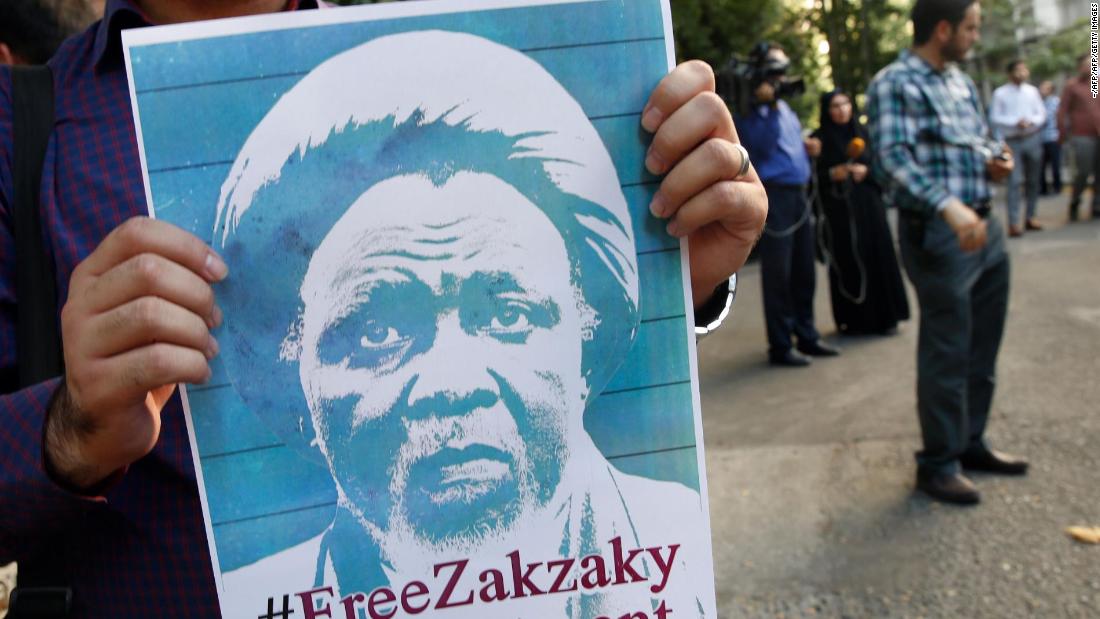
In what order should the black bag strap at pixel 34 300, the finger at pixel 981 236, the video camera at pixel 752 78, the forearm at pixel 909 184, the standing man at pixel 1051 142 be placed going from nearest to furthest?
the black bag strap at pixel 34 300
the finger at pixel 981 236
the forearm at pixel 909 184
the video camera at pixel 752 78
the standing man at pixel 1051 142

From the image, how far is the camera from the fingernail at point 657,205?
93cm

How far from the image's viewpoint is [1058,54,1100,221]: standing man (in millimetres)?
10000

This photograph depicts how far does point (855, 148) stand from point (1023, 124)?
5269 mm

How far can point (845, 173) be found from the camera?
6.15 m

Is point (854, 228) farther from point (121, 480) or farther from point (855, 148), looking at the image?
point (121, 480)

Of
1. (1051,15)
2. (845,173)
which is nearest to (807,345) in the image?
(845,173)

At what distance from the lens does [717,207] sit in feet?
3.07

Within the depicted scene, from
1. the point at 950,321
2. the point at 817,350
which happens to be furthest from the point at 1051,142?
the point at 950,321

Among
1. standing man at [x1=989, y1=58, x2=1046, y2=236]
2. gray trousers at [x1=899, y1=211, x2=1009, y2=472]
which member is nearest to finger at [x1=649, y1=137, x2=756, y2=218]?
gray trousers at [x1=899, y1=211, x2=1009, y2=472]

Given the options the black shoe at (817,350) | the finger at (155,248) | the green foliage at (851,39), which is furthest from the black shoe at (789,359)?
the green foliage at (851,39)

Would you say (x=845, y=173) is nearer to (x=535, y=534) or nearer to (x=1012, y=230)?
(x=1012, y=230)

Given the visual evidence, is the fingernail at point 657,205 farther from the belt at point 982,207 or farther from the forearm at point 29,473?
the belt at point 982,207

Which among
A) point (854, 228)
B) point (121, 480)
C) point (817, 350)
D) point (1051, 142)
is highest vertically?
point (1051, 142)

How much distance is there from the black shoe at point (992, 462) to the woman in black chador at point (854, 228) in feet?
8.20
